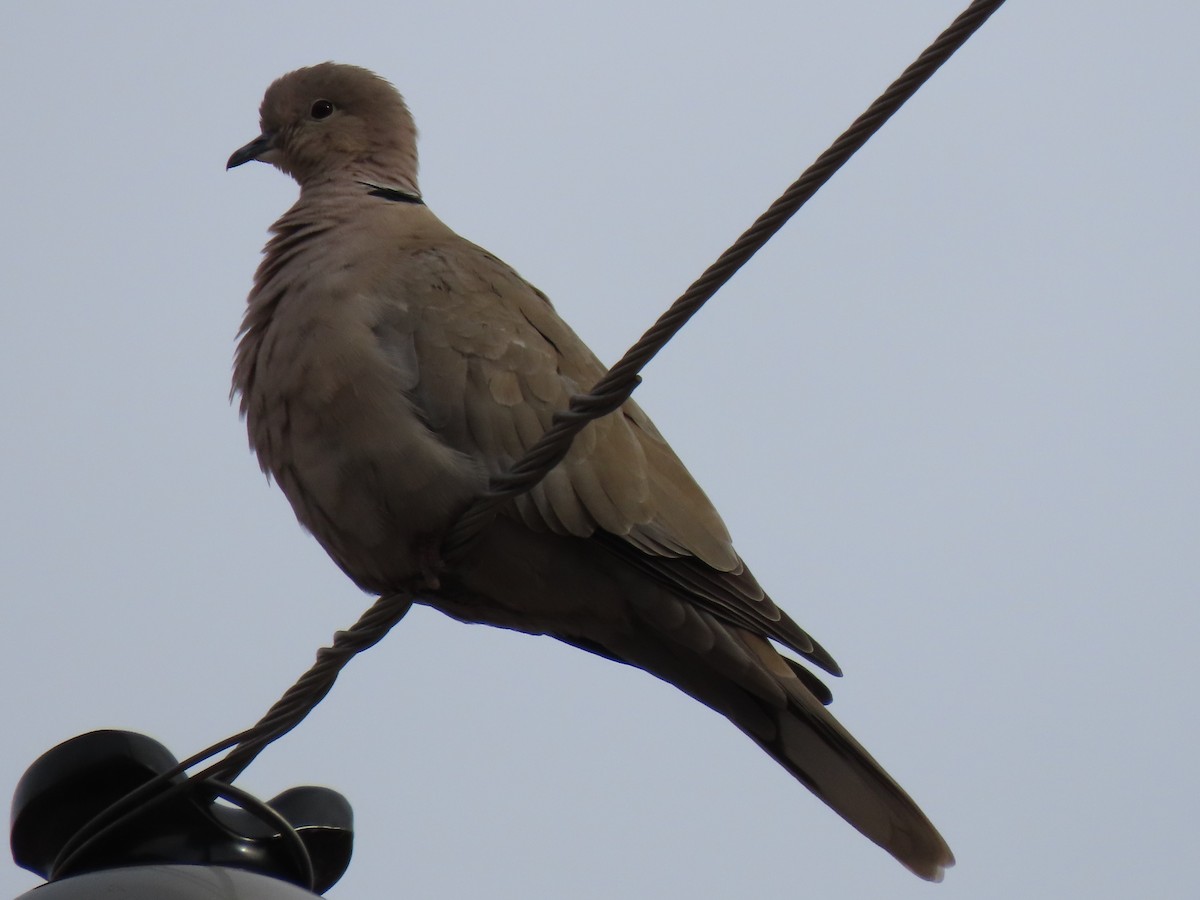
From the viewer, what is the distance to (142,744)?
2.55m

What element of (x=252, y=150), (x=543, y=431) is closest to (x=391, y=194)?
(x=252, y=150)

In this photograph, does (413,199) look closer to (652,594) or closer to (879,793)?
(652,594)

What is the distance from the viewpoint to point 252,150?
471 centimetres

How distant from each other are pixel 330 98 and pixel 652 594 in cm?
202

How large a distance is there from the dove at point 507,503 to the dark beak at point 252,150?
1.05 meters

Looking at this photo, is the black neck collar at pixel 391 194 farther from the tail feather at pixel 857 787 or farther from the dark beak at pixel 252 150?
the tail feather at pixel 857 787

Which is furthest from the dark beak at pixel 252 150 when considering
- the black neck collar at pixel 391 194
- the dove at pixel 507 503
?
the dove at pixel 507 503

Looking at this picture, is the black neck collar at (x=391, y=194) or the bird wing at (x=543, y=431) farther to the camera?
the black neck collar at (x=391, y=194)

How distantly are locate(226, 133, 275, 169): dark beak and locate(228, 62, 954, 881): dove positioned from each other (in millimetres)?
1051

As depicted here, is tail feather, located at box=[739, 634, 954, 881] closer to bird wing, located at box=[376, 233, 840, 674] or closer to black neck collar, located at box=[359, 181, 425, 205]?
bird wing, located at box=[376, 233, 840, 674]

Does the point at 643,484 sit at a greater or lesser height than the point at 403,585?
greater

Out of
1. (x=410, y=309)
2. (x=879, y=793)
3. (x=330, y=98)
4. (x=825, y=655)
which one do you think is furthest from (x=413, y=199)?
(x=879, y=793)

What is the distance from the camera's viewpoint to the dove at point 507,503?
3.37m

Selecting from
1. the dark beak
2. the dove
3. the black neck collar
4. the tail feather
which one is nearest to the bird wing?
the dove
